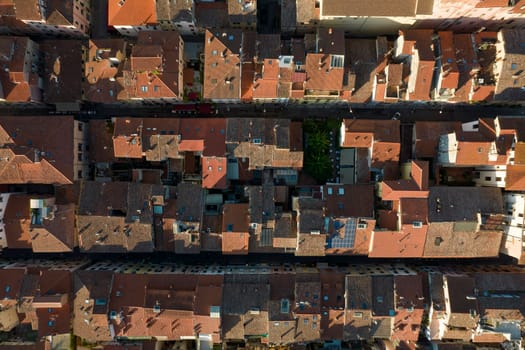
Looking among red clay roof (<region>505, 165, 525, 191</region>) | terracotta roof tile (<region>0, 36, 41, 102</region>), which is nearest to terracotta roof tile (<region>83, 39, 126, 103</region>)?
terracotta roof tile (<region>0, 36, 41, 102</region>)

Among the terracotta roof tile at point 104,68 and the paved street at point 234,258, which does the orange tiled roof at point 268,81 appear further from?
the paved street at point 234,258

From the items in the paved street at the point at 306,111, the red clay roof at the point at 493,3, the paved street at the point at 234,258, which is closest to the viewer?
the red clay roof at the point at 493,3

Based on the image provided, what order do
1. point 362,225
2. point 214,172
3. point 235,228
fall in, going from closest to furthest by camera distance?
point 362,225
point 235,228
point 214,172

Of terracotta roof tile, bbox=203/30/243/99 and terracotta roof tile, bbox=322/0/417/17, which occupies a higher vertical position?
terracotta roof tile, bbox=322/0/417/17

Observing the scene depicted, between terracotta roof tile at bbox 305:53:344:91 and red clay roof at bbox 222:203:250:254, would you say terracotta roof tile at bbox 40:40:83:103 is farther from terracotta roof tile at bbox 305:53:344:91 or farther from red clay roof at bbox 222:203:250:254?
terracotta roof tile at bbox 305:53:344:91

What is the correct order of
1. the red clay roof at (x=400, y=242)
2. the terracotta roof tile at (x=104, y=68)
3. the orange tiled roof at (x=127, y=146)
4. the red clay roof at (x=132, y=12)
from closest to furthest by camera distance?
the red clay roof at (x=400, y=242) < the orange tiled roof at (x=127, y=146) < the red clay roof at (x=132, y=12) < the terracotta roof tile at (x=104, y=68)

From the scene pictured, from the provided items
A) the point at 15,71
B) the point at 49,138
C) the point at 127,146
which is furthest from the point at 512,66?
the point at 15,71

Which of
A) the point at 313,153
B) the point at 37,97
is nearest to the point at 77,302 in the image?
the point at 37,97

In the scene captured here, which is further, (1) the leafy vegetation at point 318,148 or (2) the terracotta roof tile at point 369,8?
(1) the leafy vegetation at point 318,148

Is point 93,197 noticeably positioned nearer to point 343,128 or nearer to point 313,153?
point 313,153

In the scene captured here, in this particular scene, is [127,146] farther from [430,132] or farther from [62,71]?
[430,132]

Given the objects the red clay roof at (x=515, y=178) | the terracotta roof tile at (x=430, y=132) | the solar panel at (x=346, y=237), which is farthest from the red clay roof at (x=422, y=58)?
the solar panel at (x=346, y=237)
